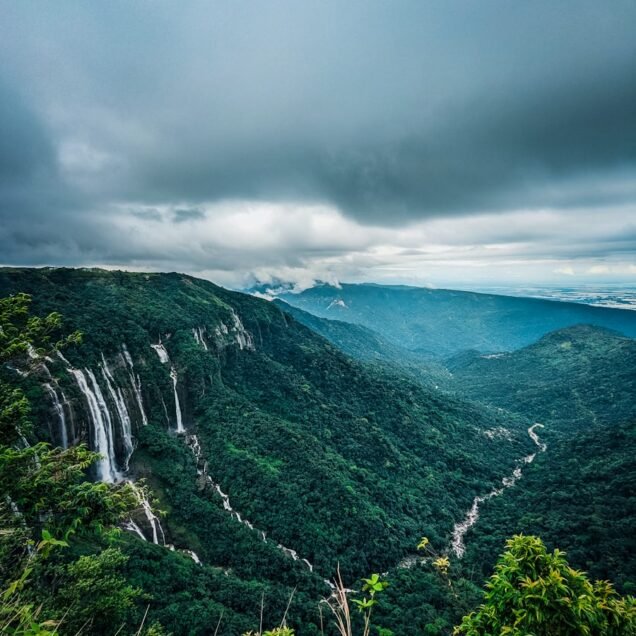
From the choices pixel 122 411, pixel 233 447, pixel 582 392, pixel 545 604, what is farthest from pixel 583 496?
pixel 582 392

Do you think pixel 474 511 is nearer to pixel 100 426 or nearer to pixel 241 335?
pixel 100 426

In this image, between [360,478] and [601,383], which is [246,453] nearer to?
[360,478]

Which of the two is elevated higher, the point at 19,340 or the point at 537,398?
the point at 19,340

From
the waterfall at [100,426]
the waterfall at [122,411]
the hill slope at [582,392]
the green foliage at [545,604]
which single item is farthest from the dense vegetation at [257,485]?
the hill slope at [582,392]

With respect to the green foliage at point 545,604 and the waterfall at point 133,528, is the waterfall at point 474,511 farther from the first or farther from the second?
the green foliage at point 545,604

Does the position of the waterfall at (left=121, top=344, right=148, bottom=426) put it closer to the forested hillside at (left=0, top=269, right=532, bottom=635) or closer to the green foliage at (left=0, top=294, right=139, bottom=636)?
the forested hillside at (left=0, top=269, right=532, bottom=635)

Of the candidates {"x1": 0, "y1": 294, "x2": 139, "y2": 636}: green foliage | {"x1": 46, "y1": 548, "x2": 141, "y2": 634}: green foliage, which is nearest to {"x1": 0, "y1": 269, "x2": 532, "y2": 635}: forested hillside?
{"x1": 46, "y1": 548, "x2": 141, "y2": 634}: green foliage

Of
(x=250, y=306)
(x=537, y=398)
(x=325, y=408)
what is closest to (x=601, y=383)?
(x=537, y=398)
